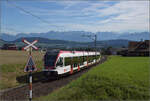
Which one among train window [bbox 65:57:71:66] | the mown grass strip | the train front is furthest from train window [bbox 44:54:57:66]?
the mown grass strip

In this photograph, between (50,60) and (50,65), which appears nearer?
(50,65)

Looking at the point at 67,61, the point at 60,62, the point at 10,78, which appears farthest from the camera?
the point at 67,61

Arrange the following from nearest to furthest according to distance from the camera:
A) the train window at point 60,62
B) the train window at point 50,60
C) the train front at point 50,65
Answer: the train front at point 50,65, the train window at point 50,60, the train window at point 60,62

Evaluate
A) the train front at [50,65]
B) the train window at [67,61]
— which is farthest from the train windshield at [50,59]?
the train window at [67,61]

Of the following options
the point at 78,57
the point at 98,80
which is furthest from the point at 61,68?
the point at 98,80

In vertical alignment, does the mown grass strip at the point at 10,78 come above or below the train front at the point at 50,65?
below

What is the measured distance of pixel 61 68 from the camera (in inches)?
766

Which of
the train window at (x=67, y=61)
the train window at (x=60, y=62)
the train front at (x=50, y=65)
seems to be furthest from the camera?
the train window at (x=67, y=61)

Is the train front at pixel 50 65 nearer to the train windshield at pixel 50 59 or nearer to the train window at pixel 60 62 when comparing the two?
the train windshield at pixel 50 59

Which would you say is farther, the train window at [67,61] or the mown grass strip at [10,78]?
the train window at [67,61]

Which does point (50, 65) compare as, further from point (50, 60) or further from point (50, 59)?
point (50, 59)

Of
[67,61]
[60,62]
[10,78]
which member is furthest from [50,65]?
[10,78]

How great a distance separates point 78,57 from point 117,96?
16990 mm

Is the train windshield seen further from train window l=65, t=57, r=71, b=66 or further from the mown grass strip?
the mown grass strip
